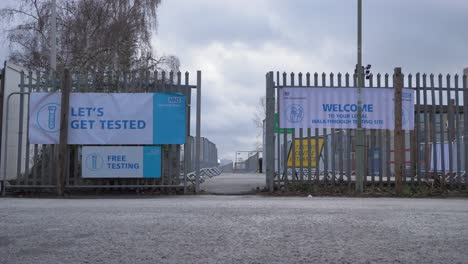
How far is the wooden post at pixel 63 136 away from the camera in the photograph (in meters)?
12.6

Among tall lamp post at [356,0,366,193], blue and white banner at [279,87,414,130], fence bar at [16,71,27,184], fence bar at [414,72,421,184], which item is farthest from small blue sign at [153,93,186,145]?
fence bar at [414,72,421,184]

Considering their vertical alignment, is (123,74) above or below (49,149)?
above

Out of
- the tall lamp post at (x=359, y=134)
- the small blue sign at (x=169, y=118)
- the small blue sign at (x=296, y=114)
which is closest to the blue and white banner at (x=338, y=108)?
the small blue sign at (x=296, y=114)

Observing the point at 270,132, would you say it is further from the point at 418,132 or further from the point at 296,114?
the point at 418,132

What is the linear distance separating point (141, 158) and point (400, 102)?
22.4 feet

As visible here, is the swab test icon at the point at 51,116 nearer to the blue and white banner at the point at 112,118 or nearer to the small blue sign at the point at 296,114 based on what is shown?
the blue and white banner at the point at 112,118

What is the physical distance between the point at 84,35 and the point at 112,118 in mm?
18195

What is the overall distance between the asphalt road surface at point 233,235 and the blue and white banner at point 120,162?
11.9 ft

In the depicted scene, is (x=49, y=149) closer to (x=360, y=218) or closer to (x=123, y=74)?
(x=123, y=74)

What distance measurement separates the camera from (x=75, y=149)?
13.1 m

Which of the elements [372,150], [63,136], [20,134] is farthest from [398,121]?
[20,134]

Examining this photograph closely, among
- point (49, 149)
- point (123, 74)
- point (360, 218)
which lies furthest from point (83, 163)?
point (360, 218)

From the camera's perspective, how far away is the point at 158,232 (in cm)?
661

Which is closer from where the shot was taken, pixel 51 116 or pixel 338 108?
pixel 51 116
